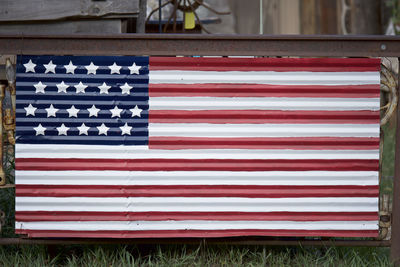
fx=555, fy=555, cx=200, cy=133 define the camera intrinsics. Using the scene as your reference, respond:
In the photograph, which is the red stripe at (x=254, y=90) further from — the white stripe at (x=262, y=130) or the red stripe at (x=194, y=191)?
the red stripe at (x=194, y=191)

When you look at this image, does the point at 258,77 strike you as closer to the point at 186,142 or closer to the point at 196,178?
the point at 186,142

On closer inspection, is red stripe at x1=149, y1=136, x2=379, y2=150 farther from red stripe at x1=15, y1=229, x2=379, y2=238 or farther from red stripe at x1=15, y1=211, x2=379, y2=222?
red stripe at x1=15, y1=229, x2=379, y2=238

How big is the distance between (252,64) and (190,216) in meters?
0.96

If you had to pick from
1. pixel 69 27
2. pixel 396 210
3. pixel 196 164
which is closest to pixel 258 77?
pixel 196 164

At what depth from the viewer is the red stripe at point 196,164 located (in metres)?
3.22

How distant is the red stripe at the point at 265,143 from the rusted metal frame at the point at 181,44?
0.49m

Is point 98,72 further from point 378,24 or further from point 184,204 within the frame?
point 378,24

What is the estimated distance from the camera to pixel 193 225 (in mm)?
3275

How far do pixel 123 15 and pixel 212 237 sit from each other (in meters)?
1.86

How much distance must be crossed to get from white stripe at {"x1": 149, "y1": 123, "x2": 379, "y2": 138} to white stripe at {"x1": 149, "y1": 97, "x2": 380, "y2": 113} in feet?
0.33

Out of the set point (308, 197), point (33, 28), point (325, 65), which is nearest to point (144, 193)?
point (308, 197)

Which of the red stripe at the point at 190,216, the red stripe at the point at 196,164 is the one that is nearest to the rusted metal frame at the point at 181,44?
the red stripe at the point at 196,164

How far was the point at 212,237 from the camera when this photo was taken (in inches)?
135

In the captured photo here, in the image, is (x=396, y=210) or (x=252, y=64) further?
(x=396, y=210)
